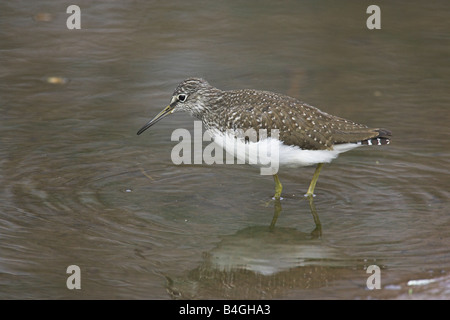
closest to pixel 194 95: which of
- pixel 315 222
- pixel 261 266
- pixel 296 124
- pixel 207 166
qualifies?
pixel 207 166

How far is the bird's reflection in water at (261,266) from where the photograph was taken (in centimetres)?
648

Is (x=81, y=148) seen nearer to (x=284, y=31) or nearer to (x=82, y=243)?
(x=82, y=243)

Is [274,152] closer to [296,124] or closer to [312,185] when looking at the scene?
[296,124]

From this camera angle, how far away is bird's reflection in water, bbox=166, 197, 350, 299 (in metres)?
6.48

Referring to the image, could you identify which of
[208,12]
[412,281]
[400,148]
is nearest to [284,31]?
[208,12]

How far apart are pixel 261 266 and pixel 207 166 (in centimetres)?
281

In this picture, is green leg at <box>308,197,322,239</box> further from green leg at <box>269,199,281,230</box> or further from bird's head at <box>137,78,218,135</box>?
bird's head at <box>137,78,218,135</box>

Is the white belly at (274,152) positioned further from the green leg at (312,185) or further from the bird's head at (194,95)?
the bird's head at (194,95)

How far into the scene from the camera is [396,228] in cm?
762

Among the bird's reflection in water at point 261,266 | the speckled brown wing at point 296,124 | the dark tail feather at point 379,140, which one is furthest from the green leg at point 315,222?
the dark tail feather at point 379,140

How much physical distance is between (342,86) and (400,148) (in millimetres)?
2633

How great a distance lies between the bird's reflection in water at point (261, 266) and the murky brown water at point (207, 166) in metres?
0.02

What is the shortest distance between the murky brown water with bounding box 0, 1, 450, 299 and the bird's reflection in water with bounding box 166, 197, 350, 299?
21 millimetres

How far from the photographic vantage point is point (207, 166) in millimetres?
9492
